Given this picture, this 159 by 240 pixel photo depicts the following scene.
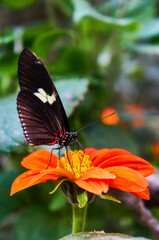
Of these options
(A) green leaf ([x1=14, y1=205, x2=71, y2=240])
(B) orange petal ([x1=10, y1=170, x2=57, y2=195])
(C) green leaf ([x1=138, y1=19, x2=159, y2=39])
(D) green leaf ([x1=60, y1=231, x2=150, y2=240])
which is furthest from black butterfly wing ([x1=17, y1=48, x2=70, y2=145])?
(C) green leaf ([x1=138, y1=19, x2=159, y2=39])

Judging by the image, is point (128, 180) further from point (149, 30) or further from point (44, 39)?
point (149, 30)

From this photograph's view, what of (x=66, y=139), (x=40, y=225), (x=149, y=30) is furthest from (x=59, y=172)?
(x=149, y=30)

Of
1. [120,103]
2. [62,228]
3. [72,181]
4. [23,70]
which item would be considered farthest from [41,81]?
[120,103]

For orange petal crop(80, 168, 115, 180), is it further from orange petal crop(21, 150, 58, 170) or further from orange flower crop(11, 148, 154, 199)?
orange petal crop(21, 150, 58, 170)

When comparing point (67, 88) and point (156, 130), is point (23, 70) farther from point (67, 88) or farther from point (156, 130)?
point (156, 130)

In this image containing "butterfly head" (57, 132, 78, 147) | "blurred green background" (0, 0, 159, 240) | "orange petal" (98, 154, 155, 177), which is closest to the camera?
"orange petal" (98, 154, 155, 177)
